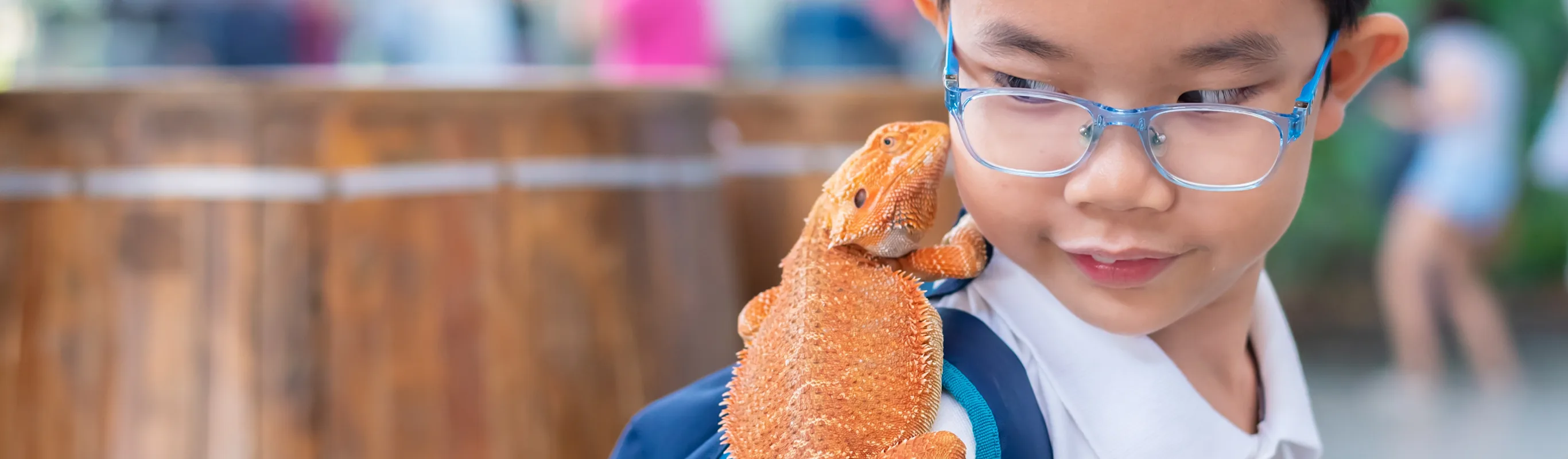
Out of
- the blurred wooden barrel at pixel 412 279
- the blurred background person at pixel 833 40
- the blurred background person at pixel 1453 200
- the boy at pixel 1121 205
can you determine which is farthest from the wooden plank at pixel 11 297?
the blurred background person at pixel 1453 200

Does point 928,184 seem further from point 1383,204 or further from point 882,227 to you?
point 1383,204

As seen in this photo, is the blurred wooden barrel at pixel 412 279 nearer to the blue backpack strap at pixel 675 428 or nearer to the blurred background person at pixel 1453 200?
the blue backpack strap at pixel 675 428

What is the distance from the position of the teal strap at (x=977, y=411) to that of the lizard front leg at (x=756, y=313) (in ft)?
0.65

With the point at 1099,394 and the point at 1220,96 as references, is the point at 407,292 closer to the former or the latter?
the point at 1099,394

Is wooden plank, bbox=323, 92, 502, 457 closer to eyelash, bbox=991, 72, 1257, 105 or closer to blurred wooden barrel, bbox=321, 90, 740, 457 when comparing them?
blurred wooden barrel, bbox=321, 90, 740, 457

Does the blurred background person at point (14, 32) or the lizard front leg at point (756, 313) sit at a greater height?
the blurred background person at point (14, 32)

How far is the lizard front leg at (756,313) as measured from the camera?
1.04 meters

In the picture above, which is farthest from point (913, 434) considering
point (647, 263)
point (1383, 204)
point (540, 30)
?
point (540, 30)

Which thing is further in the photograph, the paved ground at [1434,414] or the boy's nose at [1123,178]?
the paved ground at [1434,414]

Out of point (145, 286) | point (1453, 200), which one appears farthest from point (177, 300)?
point (1453, 200)

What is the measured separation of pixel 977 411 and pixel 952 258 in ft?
0.59

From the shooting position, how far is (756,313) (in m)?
1.05

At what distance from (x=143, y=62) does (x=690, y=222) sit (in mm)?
5716

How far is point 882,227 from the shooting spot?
0.99m
